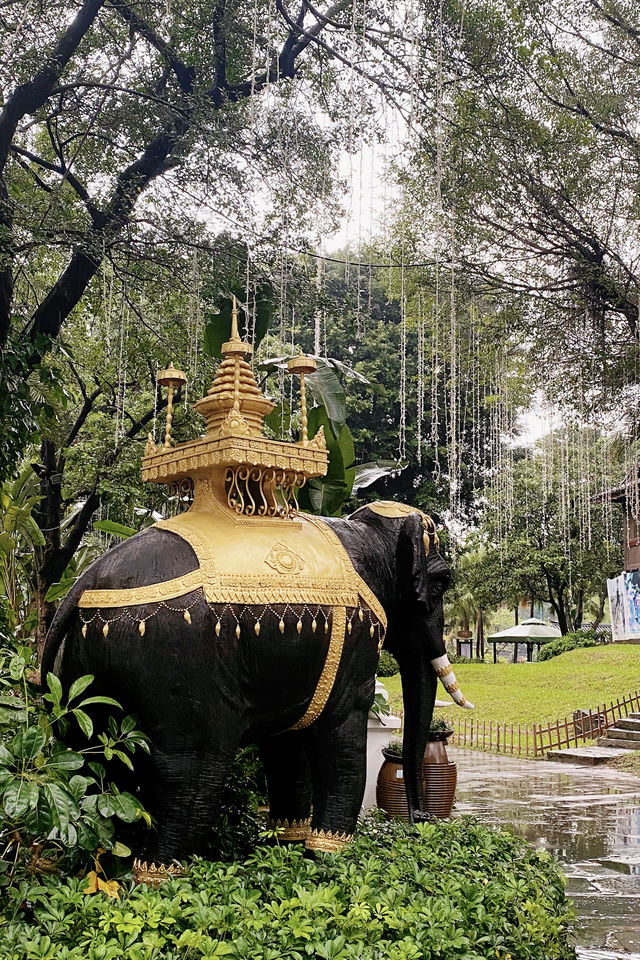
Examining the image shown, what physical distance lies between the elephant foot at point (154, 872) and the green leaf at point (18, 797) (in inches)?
30.6

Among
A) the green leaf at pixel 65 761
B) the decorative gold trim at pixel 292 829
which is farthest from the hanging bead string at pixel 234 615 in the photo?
the decorative gold trim at pixel 292 829

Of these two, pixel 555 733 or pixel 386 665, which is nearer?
pixel 555 733

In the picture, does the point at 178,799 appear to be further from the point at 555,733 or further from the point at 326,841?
the point at 555,733

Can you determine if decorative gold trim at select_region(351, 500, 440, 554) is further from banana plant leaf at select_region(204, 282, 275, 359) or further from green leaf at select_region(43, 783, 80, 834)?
banana plant leaf at select_region(204, 282, 275, 359)

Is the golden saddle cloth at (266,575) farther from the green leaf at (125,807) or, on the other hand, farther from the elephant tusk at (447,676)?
the green leaf at (125,807)

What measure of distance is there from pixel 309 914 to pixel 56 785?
1.07 meters

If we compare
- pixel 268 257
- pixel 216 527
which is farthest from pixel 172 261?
pixel 216 527

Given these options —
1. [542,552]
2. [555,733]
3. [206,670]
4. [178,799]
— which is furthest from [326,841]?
[542,552]

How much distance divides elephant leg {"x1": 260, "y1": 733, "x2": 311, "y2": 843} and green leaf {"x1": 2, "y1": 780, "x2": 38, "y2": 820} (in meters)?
1.80

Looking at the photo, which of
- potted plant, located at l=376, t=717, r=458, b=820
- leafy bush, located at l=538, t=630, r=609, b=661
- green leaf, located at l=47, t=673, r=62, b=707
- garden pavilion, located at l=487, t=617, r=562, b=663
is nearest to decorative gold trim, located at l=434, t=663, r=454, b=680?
potted plant, located at l=376, t=717, r=458, b=820

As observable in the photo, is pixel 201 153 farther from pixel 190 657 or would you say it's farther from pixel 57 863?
pixel 57 863

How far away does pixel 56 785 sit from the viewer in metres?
3.33

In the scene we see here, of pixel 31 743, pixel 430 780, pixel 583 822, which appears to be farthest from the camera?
pixel 583 822

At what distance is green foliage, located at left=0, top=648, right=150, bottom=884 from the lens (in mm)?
3260
